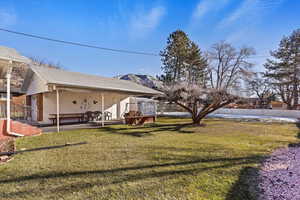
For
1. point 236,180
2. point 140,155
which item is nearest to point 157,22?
point 140,155

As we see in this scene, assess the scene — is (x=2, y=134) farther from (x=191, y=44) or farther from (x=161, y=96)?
(x=191, y=44)

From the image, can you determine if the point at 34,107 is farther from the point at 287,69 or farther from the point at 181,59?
the point at 287,69

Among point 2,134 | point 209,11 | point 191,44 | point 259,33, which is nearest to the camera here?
point 2,134

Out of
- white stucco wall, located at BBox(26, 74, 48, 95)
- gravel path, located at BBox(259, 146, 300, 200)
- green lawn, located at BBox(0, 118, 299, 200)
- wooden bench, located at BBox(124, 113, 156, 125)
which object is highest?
white stucco wall, located at BBox(26, 74, 48, 95)

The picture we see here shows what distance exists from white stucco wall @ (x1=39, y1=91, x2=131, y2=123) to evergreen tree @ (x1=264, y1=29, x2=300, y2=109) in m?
21.8

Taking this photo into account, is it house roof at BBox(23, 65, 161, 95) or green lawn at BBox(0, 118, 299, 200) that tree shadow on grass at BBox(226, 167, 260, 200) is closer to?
green lawn at BBox(0, 118, 299, 200)

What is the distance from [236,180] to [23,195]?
389cm

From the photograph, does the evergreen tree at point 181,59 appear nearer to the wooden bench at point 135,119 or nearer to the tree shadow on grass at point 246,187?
the wooden bench at point 135,119

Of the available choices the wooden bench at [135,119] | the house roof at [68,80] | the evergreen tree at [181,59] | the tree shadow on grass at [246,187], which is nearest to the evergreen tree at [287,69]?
the evergreen tree at [181,59]

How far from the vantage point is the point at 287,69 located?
71.9 feet

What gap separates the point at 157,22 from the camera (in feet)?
45.4

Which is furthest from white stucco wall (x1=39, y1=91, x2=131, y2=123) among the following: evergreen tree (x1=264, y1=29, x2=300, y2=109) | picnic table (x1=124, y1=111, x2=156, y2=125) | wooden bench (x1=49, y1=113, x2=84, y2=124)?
evergreen tree (x1=264, y1=29, x2=300, y2=109)

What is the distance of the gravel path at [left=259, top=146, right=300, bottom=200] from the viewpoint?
9.19 feet

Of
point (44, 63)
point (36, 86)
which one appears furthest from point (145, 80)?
point (36, 86)
